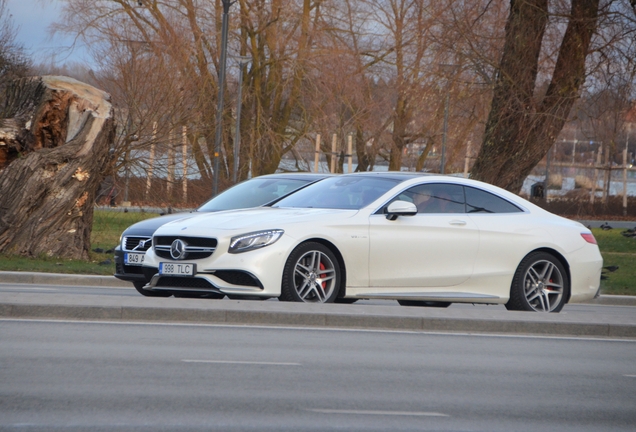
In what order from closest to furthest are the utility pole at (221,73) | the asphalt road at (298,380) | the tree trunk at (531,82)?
1. the asphalt road at (298,380)
2. the tree trunk at (531,82)
3. the utility pole at (221,73)

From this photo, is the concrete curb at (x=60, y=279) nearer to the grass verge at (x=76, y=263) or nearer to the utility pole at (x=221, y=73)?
the grass verge at (x=76, y=263)

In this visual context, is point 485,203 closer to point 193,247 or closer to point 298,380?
point 193,247

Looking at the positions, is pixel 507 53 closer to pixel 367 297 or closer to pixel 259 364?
pixel 367 297

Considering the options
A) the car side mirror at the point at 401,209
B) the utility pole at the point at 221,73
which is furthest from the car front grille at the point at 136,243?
the utility pole at the point at 221,73

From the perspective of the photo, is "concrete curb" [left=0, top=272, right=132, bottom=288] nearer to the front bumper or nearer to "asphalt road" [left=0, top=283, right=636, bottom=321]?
"asphalt road" [left=0, top=283, right=636, bottom=321]

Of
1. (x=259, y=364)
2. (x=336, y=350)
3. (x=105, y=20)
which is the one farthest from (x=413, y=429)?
(x=105, y=20)

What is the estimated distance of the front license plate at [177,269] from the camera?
10.4m

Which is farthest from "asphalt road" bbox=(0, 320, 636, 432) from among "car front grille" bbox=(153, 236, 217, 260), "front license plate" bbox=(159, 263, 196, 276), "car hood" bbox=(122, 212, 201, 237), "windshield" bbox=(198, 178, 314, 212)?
"windshield" bbox=(198, 178, 314, 212)

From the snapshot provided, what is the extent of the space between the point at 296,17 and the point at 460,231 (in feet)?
A: 93.6

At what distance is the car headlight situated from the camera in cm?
1026

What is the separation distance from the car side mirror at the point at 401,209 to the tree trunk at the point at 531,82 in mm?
12942

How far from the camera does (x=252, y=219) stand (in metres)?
10.7

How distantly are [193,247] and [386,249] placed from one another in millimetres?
1985

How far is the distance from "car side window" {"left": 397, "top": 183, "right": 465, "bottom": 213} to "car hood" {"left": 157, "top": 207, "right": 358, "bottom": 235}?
0.88m
